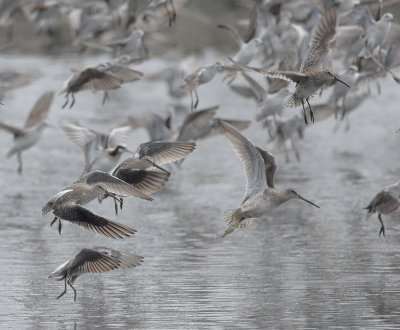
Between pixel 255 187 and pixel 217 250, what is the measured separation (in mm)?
1335

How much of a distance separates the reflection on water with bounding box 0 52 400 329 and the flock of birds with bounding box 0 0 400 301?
0.41 meters

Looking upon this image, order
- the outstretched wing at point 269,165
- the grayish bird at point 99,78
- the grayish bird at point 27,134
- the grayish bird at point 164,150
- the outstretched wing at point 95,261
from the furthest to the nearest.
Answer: the grayish bird at point 27,134 < the grayish bird at point 99,78 < the grayish bird at point 164,150 < the outstretched wing at point 269,165 < the outstretched wing at point 95,261

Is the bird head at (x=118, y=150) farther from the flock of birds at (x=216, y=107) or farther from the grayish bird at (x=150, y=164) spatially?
the grayish bird at (x=150, y=164)

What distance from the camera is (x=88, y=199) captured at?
881cm

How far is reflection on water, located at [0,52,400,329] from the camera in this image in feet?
26.3

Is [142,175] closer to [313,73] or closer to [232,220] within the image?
[232,220]

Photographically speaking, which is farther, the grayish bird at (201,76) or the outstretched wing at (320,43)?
the grayish bird at (201,76)

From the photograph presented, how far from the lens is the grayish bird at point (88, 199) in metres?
8.46

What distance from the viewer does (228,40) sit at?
3309cm

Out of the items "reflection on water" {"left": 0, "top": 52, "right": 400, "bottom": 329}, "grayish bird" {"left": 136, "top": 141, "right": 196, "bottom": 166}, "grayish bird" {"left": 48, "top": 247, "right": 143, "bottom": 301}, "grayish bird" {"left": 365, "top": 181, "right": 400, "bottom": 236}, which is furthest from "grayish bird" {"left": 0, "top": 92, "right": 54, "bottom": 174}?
"grayish bird" {"left": 48, "top": 247, "right": 143, "bottom": 301}

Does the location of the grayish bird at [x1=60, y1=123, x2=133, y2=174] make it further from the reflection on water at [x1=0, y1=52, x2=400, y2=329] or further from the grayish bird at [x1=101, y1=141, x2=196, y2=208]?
the grayish bird at [x1=101, y1=141, x2=196, y2=208]

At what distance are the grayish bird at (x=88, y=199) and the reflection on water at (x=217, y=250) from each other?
0.56 m

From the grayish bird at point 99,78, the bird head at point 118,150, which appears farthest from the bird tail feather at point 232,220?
the grayish bird at point 99,78

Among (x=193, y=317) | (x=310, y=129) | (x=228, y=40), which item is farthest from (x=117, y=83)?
(x=228, y=40)
